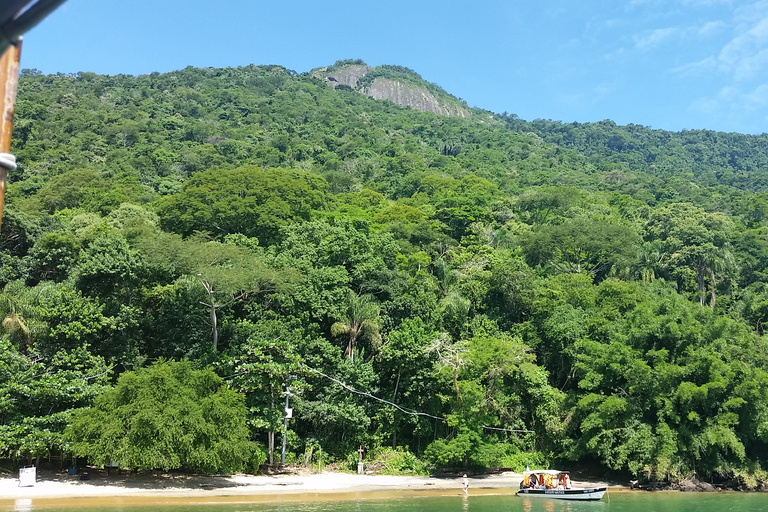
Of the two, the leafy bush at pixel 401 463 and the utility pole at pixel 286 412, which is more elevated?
the utility pole at pixel 286 412

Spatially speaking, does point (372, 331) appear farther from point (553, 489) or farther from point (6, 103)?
point (6, 103)

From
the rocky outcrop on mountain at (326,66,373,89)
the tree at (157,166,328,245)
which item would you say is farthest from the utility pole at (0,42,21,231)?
the rocky outcrop on mountain at (326,66,373,89)

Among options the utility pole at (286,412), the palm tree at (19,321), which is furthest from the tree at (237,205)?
the palm tree at (19,321)

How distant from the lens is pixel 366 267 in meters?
36.8

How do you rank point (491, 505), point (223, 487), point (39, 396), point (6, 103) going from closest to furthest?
point (6, 103), point (491, 505), point (39, 396), point (223, 487)

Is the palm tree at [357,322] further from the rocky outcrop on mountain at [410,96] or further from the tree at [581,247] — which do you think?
the rocky outcrop on mountain at [410,96]

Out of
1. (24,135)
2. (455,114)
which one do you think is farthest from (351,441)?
(455,114)

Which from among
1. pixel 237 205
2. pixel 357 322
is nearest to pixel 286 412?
pixel 357 322

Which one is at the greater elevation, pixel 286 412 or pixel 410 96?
pixel 410 96

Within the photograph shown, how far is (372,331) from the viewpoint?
3422 centimetres

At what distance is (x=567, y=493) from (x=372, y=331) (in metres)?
12.6

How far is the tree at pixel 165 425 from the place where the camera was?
23594 mm

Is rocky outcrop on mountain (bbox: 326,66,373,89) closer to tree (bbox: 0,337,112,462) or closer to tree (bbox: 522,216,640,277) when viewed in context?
tree (bbox: 522,216,640,277)

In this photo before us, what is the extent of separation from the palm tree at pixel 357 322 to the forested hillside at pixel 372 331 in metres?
0.12
